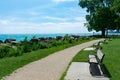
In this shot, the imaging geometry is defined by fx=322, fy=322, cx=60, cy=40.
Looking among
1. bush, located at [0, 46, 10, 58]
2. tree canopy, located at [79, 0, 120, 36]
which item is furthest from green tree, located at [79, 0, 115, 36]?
bush, located at [0, 46, 10, 58]

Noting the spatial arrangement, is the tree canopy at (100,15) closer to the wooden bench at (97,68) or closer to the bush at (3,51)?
the bush at (3,51)

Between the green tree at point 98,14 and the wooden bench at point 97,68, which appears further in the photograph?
the green tree at point 98,14

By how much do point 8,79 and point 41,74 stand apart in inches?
65.9

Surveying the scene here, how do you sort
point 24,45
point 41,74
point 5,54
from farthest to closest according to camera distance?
point 24,45 < point 5,54 < point 41,74

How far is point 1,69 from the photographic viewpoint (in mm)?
14586

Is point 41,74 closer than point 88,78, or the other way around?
point 88,78

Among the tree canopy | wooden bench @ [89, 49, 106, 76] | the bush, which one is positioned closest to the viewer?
wooden bench @ [89, 49, 106, 76]

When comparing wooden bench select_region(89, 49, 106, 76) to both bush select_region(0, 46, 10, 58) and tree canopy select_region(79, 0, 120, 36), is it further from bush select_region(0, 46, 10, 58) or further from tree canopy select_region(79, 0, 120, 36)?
tree canopy select_region(79, 0, 120, 36)

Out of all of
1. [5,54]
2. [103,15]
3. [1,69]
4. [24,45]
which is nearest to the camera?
[1,69]

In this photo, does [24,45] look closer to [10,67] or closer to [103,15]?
[10,67]

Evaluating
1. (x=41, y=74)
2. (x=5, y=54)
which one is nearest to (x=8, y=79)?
(x=41, y=74)

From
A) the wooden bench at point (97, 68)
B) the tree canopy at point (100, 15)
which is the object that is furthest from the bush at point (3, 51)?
the tree canopy at point (100, 15)

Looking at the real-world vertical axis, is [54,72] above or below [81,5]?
below

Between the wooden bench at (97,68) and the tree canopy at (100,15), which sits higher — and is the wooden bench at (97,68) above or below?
below
